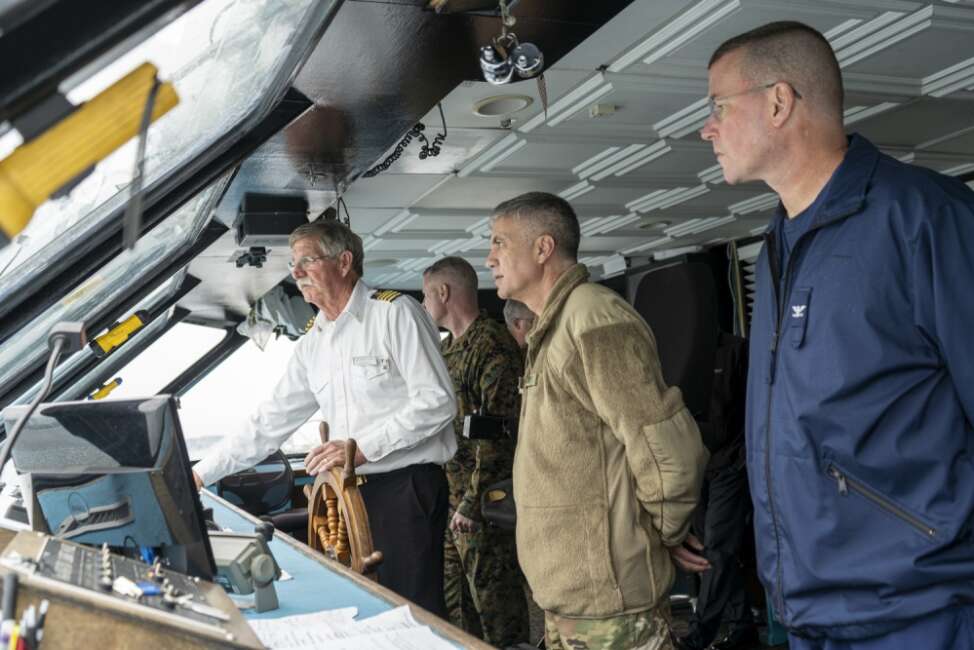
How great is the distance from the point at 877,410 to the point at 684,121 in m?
4.28

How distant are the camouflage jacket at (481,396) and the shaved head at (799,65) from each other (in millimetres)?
2105

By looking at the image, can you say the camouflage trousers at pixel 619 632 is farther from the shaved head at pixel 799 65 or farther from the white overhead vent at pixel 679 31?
the white overhead vent at pixel 679 31

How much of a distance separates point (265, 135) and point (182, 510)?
7.16ft

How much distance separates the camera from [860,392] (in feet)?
4.58

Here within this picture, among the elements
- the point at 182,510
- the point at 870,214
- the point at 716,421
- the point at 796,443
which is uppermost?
the point at 870,214

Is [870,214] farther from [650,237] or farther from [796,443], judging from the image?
[650,237]

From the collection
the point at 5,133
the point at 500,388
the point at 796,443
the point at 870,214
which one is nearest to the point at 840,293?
the point at 870,214

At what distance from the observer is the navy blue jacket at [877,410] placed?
133 centimetres

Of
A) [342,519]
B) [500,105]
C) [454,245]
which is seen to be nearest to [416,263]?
[454,245]

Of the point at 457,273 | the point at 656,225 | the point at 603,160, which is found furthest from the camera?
the point at 656,225

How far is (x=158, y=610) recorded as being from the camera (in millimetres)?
905

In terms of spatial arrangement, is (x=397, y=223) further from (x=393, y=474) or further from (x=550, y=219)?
(x=550, y=219)

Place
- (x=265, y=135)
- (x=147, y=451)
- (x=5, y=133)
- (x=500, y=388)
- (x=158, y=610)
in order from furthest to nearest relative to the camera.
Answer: (x=500, y=388), (x=265, y=135), (x=147, y=451), (x=158, y=610), (x=5, y=133)

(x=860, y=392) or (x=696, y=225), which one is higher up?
(x=860, y=392)
